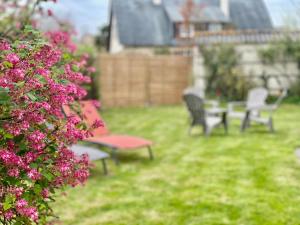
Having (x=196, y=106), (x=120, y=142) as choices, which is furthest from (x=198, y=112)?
(x=120, y=142)


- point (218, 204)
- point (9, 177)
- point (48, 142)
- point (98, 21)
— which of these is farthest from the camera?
point (98, 21)

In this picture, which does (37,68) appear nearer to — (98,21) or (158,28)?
(158,28)

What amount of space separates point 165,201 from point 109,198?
0.72m

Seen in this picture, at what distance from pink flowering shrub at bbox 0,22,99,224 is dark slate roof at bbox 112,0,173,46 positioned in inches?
1121

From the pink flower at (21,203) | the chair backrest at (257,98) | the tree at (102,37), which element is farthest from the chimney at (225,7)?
the pink flower at (21,203)

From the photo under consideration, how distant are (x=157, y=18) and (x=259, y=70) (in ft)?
53.4

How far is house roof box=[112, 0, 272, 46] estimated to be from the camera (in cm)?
3156

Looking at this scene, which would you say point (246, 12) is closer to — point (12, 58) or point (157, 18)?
point (157, 18)

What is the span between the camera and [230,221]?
493 cm

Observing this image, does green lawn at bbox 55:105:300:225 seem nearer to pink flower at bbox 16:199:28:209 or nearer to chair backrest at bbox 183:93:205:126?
chair backrest at bbox 183:93:205:126

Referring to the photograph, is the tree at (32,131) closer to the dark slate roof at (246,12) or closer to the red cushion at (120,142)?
the red cushion at (120,142)

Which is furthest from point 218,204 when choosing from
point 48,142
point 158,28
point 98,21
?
point 98,21

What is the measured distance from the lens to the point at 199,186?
6344 mm

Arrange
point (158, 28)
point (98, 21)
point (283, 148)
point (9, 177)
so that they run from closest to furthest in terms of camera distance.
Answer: point (9, 177) → point (283, 148) → point (158, 28) → point (98, 21)
